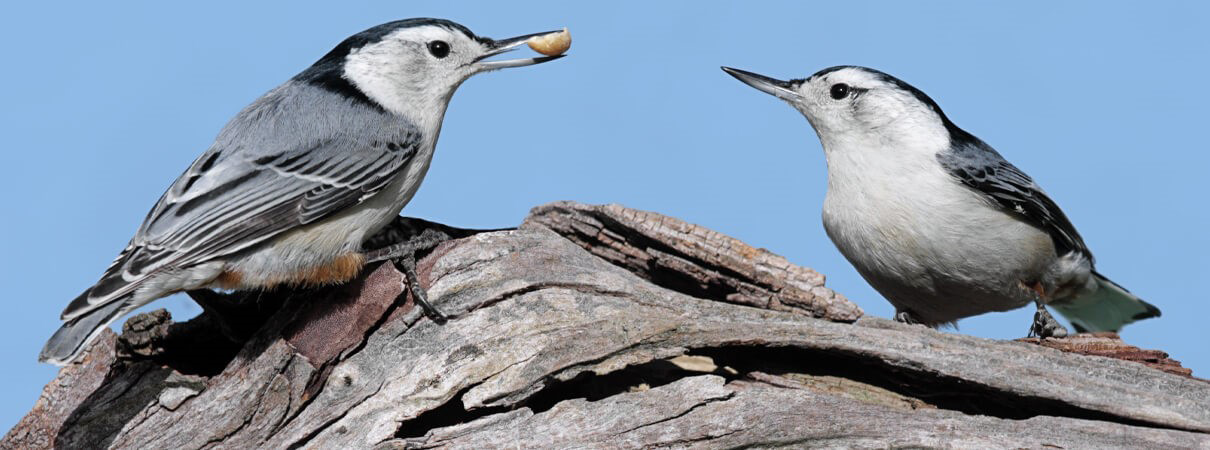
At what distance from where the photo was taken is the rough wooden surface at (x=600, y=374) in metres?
3.05

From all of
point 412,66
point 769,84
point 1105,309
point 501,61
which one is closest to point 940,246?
point 769,84

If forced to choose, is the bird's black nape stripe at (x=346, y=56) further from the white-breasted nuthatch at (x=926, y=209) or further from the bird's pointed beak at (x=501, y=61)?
the white-breasted nuthatch at (x=926, y=209)

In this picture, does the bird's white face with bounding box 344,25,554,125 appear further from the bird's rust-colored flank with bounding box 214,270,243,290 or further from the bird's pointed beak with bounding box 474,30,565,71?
the bird's rust-colored flank with bounding box 214,270,243,290

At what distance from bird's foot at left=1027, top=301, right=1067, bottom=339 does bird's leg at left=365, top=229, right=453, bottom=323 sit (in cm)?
214

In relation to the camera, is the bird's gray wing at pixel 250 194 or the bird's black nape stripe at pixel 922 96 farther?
the bird's black nape stripe at pixel 922 96

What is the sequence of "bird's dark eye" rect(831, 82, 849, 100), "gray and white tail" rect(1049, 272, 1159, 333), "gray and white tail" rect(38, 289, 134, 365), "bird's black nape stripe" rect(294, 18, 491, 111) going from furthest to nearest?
"gray and white tail" rect(1049, 272, 1159, 333)
"bird's dark eye" rect(831, 82, 849, 100)
"bird's black nape stripe" rect(294, 18, 491, 111)
"gray and white tail" rect(38, 289, 134, 365)

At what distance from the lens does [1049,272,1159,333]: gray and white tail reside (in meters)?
4.47

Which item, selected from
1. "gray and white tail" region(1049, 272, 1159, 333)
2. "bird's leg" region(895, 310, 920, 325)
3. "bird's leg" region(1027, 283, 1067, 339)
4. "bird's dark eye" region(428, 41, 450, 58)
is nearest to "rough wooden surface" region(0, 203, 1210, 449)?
"bird's leg" region(1027, 283, 1067, 339)

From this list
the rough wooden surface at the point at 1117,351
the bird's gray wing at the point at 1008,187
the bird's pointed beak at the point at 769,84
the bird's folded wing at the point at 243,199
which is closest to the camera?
the bird's folded wing at the point at 243,199

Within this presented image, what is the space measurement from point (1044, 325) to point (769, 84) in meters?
1.37

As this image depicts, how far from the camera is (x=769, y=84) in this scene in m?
4.33

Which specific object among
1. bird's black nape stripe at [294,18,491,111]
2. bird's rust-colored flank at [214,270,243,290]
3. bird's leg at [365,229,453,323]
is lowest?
bird's rust-colored flank at [214,270,243,290]

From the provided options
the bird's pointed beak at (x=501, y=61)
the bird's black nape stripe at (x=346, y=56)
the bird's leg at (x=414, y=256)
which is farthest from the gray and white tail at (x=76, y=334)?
the bird's pointed beak at (x=501, y=61)

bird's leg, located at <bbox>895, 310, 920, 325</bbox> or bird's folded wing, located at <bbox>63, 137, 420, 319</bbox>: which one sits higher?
bird's leg, located at <bbox>895, 310, 920, 325</bbox>
